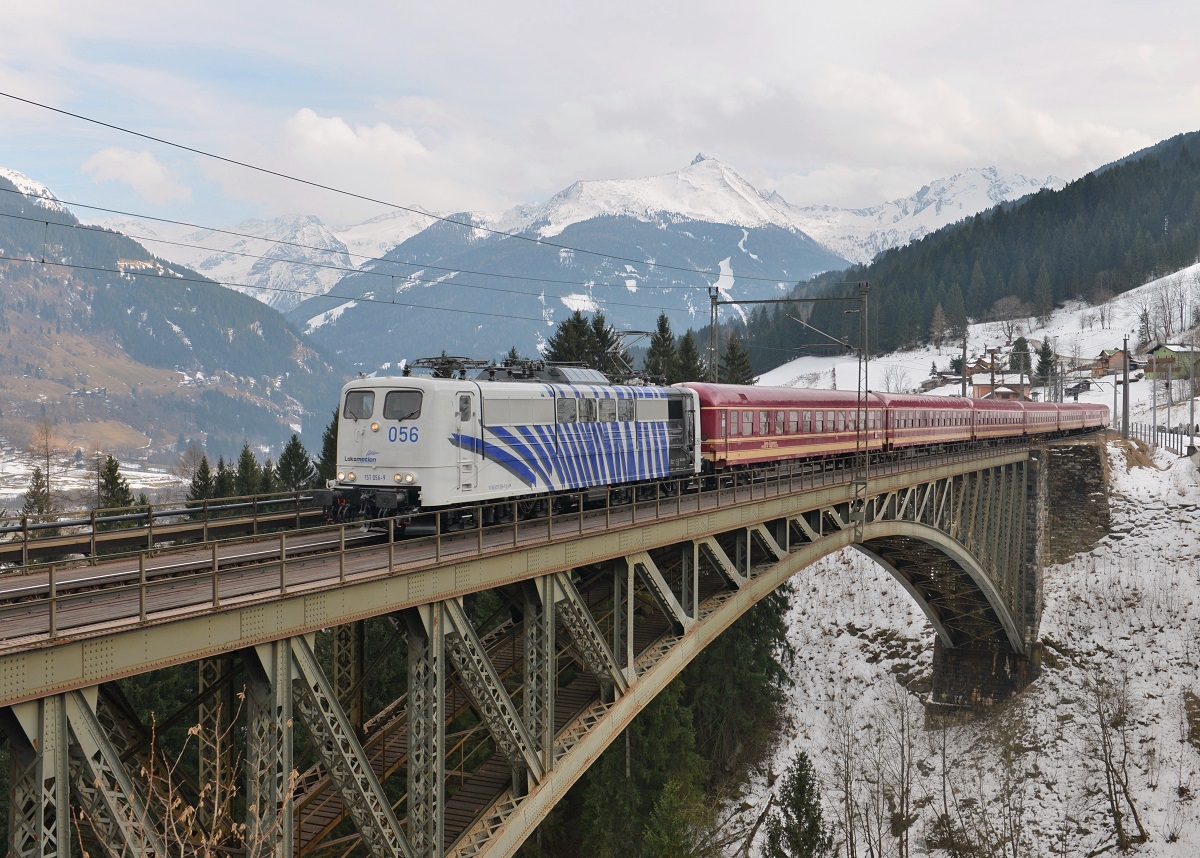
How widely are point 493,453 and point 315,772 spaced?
23.8ft

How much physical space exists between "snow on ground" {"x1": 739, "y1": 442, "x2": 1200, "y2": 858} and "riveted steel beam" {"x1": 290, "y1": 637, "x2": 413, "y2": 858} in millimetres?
37817

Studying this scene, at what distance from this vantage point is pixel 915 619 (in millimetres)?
60125

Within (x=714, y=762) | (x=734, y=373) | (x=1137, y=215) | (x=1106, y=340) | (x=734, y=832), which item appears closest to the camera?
(x=734, y=832)

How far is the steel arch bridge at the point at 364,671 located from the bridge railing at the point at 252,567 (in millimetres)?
91

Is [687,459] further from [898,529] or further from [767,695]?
[767,695]

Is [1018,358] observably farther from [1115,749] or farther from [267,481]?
[267,481]

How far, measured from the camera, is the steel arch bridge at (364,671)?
30.5 feet

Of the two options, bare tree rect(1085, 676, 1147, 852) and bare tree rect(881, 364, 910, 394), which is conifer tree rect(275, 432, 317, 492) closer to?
bare tree rect(1085, 676, 1147, 852)

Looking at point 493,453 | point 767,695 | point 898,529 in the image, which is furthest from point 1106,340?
point 493,453

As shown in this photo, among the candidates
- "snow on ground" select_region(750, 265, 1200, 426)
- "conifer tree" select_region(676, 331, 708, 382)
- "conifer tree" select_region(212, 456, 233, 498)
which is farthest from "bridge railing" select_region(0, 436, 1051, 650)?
"snow on ground" select_region(750, 265, 1200, 426)

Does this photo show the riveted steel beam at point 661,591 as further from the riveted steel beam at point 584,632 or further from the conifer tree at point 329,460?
the conifer tree at point 329,460

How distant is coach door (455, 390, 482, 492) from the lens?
749 inches

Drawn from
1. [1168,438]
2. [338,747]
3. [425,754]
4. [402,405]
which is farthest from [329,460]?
[1168,438]

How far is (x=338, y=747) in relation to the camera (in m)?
11.7
